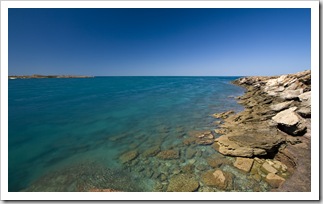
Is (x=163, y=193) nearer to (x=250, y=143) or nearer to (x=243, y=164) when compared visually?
(x=243, y=164)

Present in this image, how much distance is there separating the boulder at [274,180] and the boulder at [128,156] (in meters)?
5.47

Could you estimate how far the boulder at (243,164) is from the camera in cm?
609

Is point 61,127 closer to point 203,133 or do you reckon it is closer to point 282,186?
point 203,133

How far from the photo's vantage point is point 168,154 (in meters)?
7.70

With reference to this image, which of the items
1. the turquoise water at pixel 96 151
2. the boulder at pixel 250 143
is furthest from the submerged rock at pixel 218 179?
the boulder at pixel 250 143

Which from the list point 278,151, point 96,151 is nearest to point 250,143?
point 278,151

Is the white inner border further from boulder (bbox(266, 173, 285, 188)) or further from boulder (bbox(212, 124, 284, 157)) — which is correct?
boulder (bbox(212, 124, 284, 157))

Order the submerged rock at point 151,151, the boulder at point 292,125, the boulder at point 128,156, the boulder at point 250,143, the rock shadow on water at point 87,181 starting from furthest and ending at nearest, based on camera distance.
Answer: the submerged rock at point 151,151 → the boulder at point 292,125 → the boulder at point 128,156 → the boulder at point 250,143 → the rock shadow on water at point 87,181

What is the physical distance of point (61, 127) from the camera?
1167cm

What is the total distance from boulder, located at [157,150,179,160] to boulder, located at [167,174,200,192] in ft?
4.66

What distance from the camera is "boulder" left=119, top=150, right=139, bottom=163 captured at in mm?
7371

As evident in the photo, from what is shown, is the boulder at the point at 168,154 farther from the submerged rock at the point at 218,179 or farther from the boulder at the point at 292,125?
the boulder at the point at 292,125

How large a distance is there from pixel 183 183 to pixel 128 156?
3.20m

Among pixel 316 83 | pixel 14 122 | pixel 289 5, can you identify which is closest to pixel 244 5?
pixel 289 5
